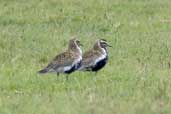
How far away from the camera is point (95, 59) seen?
12.5 m

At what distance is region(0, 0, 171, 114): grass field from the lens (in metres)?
9.87

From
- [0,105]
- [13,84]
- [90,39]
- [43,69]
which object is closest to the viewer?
[0,105]

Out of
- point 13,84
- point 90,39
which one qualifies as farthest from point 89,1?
point 13,84

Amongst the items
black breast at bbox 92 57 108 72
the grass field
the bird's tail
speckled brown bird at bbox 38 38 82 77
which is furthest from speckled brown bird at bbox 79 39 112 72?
the bird's tail

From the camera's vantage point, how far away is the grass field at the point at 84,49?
987 centimetres

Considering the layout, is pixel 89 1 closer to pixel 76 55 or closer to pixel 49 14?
pixel 49 14

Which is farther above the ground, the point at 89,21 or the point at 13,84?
the point at 13,84

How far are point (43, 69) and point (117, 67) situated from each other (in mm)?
1469

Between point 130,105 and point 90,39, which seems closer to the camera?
point 130,105

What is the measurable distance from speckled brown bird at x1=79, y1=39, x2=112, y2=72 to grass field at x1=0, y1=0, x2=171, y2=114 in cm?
13

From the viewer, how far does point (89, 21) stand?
60.4 feet

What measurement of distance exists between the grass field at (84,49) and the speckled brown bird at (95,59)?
0.43ft

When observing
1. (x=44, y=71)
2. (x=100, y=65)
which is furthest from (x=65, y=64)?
(x=100, y=65)

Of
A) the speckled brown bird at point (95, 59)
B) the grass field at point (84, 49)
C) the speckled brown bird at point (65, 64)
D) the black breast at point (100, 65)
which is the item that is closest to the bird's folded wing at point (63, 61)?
the speckled brown bird at point (65, 64)
